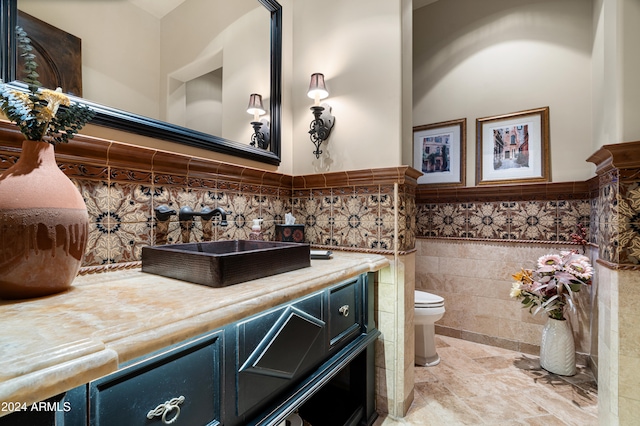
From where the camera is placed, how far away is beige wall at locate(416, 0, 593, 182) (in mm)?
2232

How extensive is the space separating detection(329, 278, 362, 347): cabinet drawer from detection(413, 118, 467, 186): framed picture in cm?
180

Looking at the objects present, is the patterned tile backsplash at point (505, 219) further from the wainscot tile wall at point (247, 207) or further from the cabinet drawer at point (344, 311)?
the cabinet drawer at point (344, 311)

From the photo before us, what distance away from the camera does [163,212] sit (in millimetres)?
1162

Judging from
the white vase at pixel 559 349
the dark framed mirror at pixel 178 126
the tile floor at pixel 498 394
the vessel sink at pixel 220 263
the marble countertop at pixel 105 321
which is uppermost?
the dark framed mirror at pixel 178 126

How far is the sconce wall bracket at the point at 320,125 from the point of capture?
5.69ft

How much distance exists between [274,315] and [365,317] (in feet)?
2.36

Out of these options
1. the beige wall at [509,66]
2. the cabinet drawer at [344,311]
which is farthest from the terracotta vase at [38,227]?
the beige wall at [509,66]

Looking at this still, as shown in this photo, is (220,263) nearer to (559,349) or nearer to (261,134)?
(261,134)

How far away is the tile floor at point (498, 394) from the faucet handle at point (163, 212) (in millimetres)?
1466

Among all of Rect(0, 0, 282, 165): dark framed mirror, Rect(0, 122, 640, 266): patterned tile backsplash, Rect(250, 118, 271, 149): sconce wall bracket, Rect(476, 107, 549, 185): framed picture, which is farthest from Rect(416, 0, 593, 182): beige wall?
Rect(250, 118, 271, 149): sconce wall bracket

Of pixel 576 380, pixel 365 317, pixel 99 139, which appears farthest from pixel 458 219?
pixel 99 139

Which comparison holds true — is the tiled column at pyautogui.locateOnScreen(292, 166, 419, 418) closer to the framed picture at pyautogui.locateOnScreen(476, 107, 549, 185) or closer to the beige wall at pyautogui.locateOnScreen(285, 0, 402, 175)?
the beige wall at pyautogui.locateOnScreen(285, 0, 402, 175)

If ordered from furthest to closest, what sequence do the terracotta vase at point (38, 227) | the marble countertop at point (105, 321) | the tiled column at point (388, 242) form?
the tiled column at point (388, 242), the terracotta vase at point (38, 227), the marble countertop at point (105, 321)

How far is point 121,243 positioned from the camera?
1060mm
